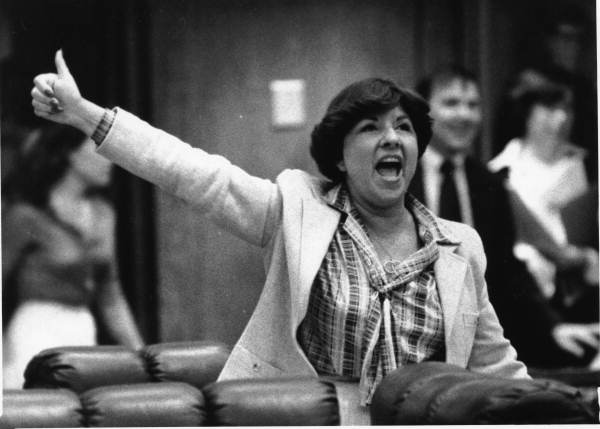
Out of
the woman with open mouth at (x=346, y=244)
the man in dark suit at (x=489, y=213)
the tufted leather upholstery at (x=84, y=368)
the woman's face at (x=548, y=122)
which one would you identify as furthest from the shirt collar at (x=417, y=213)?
the woman's face at (x=548, y=122)

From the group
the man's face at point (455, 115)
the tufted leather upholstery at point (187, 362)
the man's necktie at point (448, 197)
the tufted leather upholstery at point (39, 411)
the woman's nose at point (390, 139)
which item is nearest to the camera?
the tufted leather upholstery at point (39, 411)

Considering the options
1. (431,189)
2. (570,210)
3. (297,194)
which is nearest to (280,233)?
(297,194)

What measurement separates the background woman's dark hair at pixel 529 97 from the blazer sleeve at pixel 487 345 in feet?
5.39

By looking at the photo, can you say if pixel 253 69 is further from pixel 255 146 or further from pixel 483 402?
pixel 483 402

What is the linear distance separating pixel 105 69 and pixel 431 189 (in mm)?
1064

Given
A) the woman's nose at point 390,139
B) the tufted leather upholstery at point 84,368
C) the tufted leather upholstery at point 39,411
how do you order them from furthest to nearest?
the tufted leather upholstery at point 84,368
the woman's nose at point 390,139
the tufted leather upholstery at point 39,411

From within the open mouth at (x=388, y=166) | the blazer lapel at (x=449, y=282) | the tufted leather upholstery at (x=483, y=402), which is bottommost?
the tufted leather upholstery at (x=483, y=402)

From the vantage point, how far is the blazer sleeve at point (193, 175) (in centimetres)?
221

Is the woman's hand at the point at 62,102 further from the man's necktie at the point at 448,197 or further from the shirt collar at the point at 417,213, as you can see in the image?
the man's necktie at the point at 448,197

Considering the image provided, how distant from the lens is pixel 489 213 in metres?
3.72

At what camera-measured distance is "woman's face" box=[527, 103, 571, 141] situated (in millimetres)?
3950

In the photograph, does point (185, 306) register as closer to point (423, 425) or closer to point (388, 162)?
point (388, 162)

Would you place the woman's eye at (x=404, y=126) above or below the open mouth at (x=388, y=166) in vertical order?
above

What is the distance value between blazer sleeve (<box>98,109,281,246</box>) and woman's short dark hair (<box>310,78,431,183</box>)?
0.55ft
